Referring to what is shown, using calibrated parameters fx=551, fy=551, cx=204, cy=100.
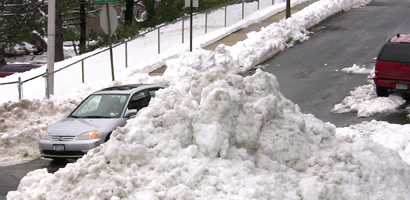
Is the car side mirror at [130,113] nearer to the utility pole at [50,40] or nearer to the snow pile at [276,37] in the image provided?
the utility pole at [50,40]

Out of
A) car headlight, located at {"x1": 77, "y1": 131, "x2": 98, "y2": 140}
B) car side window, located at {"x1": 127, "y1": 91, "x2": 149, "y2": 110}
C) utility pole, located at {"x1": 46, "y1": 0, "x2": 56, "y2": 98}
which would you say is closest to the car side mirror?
car side window, located at {"x1": 127, "y1": 91, "x2": 149, "y2": 110}

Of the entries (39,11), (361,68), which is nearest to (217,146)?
(361,68)

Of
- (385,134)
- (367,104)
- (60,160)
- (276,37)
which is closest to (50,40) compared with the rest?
(60,160)

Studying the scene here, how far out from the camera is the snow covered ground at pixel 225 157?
6.48 m

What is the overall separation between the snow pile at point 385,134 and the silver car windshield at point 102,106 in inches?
179

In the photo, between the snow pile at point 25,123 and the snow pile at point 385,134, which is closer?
the snow pile at point 385,134

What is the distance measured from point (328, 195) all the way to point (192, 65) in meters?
12.3

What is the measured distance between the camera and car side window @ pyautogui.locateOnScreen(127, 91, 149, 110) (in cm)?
1183

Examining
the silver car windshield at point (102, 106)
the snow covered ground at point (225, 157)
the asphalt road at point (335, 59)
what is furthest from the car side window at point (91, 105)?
the asphalt road at point (335, 59)

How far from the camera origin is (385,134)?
36.8ft

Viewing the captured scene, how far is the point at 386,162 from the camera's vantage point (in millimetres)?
7855

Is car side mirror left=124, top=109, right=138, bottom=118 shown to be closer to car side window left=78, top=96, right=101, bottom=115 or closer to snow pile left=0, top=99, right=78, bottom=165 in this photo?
car side window left=78, top=96, right=101, bottom=115

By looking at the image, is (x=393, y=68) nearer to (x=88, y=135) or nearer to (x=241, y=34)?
(x=88, y=135)

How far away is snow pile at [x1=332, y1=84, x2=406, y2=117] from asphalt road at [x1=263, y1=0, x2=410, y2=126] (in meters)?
0.24
